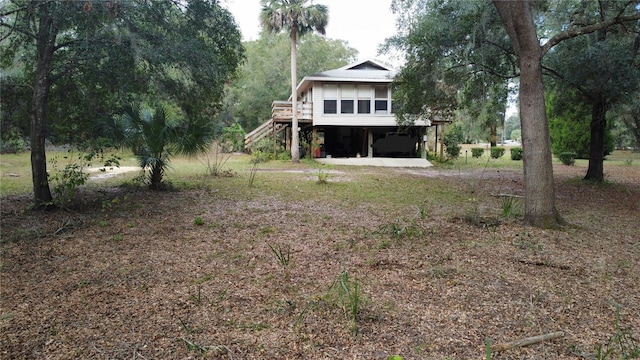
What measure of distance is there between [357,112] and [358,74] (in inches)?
76.9

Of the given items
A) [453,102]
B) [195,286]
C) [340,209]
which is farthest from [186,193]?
[453,102]

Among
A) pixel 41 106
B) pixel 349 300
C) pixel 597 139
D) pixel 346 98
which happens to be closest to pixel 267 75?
pixel 346 98

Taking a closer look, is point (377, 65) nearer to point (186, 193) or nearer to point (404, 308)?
point (186, 193)

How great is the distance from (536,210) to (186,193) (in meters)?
6.96

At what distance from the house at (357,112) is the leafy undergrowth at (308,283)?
43.4ft

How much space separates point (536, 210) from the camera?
18.8 feet

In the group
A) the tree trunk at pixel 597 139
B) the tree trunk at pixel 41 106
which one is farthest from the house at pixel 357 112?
the tree trunk at pixel 41 106

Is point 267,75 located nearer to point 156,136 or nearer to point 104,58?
point 156,136

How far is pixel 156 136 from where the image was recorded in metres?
8.70

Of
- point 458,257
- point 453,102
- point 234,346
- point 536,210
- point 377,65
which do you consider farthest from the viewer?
point 377,65

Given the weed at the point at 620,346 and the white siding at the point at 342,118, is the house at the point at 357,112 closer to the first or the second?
the white siding at the point at 342,118

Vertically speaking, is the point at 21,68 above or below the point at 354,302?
above

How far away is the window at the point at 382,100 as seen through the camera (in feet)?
67.0

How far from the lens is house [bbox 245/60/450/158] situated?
786 inches
